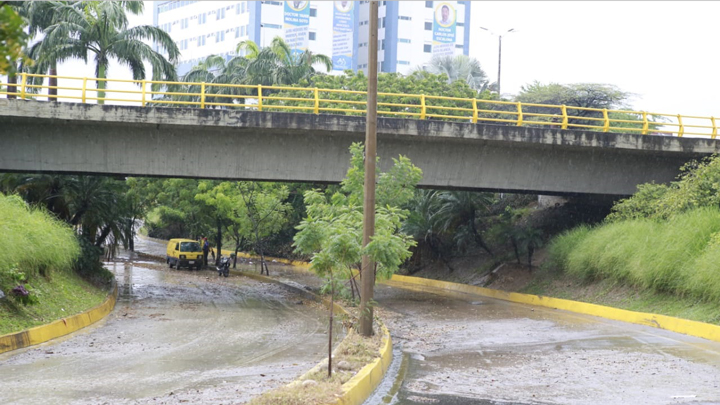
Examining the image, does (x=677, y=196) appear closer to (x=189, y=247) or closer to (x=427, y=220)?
(x=427, y=220)

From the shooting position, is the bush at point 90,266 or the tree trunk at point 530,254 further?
the tree trunk at point 530,254

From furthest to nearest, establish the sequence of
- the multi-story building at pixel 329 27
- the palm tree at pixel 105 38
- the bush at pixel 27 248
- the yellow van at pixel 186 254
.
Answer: the multi-story building at pixel 329 27 < the yellow van at pixel 186 254 < the palm tree at pixel 105 38 < the bush at pixel 27 248

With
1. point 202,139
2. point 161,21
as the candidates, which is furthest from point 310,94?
point 161,21

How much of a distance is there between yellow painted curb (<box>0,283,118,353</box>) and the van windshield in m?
21.5

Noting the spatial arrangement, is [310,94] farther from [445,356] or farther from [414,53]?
[414,53]

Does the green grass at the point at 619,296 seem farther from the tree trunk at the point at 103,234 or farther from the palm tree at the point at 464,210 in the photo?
the tree trunk at the point at 103,234

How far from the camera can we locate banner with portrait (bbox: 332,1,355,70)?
112 meters

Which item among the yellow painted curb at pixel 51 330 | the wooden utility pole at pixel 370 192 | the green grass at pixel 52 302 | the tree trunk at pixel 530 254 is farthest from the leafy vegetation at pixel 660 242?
the green grass at pixel 52 302

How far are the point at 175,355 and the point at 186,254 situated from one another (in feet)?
96.1

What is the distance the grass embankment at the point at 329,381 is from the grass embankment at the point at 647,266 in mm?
9598

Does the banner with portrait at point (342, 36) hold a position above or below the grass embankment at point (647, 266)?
above

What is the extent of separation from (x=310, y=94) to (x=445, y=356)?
110 ft

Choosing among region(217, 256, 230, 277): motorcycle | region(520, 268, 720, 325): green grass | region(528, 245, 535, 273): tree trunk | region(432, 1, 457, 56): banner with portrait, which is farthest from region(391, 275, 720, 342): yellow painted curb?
region(432, 1, 457, 56): banner with portrait

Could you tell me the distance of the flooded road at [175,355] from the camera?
34.3 feet
